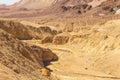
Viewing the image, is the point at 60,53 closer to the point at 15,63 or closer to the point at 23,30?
the point at 23,30

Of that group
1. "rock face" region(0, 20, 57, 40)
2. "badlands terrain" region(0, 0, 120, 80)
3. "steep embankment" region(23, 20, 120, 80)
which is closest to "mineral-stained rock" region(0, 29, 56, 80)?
"badlands terrain" region(0, 0, 120, 80)

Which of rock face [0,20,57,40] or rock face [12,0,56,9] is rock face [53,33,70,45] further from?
rock face [12,0,56,9]

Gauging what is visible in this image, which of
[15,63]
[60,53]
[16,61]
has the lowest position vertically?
[15,63]

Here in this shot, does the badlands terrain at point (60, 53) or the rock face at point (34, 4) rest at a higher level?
the rock face at point (34, 4)

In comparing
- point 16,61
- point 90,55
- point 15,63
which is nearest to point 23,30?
point 90,55

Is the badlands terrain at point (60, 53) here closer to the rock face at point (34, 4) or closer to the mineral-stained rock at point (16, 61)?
the mineral-stained rock at point (16, 61)

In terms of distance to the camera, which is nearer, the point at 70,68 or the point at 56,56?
the point at 70,68

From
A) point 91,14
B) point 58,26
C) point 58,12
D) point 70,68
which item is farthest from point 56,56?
point 58,12

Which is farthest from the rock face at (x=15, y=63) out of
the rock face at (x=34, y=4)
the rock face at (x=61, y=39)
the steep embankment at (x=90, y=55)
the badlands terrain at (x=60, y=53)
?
the rock face at (x=34, y=4)

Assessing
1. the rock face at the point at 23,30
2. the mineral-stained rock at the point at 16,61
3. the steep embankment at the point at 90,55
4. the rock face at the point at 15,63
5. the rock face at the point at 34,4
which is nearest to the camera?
the rock face at the point at 15,63

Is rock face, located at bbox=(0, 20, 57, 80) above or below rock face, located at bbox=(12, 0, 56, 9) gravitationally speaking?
below

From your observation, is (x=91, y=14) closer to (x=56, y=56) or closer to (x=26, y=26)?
(x=26, y=26)
